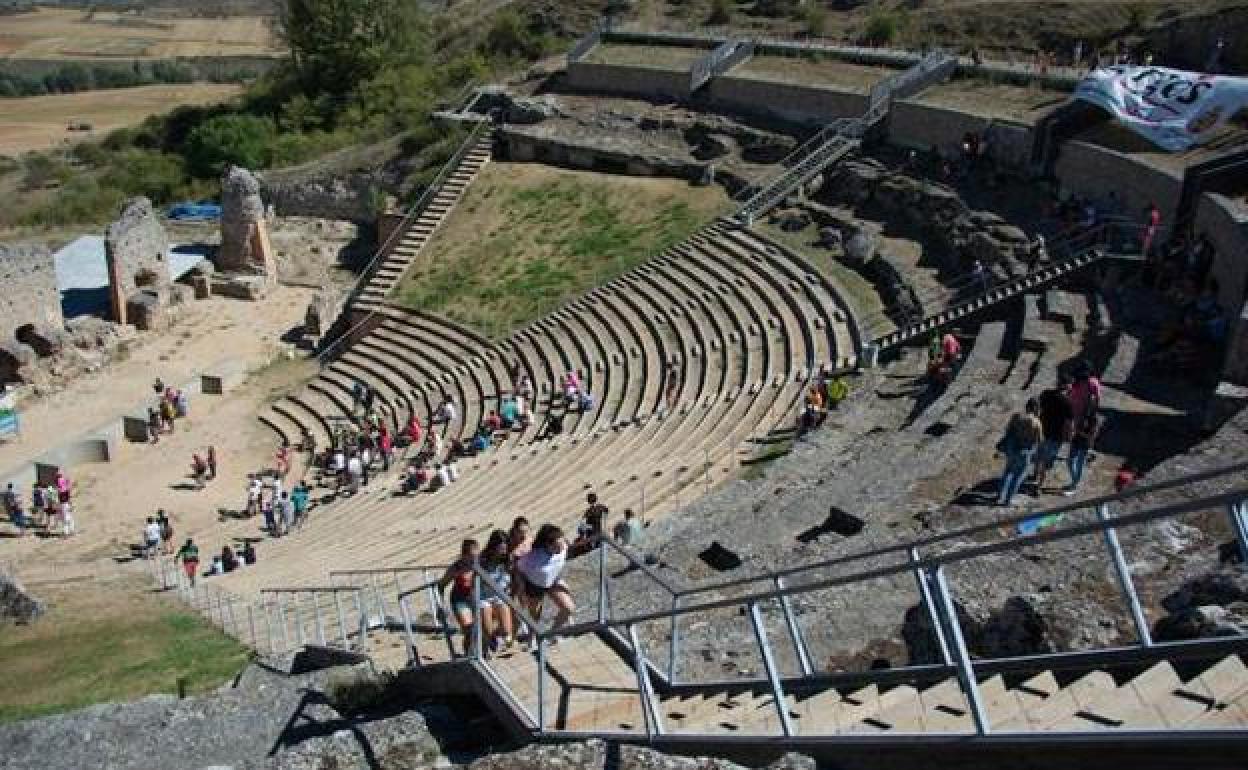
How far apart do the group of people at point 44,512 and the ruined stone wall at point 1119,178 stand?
1971 centimetres

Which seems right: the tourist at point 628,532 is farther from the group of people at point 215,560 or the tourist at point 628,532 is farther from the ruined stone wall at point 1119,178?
the ruined stone wall at point 1119,178

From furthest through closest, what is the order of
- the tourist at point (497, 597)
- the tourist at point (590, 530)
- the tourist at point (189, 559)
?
the tourist at point (189, 559), the tourist at point (590, 530), the tourist at point (497, 597)

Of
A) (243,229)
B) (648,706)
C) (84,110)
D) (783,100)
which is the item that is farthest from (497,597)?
(84,110)

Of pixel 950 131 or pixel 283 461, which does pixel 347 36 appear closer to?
pixel 283 461

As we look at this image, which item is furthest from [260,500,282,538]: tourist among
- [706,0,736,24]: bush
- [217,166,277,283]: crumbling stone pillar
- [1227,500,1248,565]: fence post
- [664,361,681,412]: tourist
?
[706,0,736,24]: bush

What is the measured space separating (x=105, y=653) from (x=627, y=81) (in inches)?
972

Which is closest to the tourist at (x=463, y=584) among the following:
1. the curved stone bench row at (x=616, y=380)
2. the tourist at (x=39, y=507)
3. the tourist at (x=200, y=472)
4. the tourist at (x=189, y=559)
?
the curved stone bench row at (x=616, y=380)

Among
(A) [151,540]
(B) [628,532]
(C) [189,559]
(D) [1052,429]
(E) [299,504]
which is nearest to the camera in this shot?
(D) [1052,429]

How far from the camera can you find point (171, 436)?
79.6 feet

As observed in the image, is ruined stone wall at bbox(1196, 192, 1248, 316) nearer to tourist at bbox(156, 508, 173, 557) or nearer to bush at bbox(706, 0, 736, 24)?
tourist at bbox(156, 508, 173, 557)

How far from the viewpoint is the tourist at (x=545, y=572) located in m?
8.62

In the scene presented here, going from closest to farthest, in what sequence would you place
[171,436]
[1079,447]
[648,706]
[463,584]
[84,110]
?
[648,706]
[463,584]
[1079,447]
[171,436]
[84,110]

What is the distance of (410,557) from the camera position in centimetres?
1575

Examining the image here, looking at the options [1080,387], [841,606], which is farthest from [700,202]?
[841,606]
